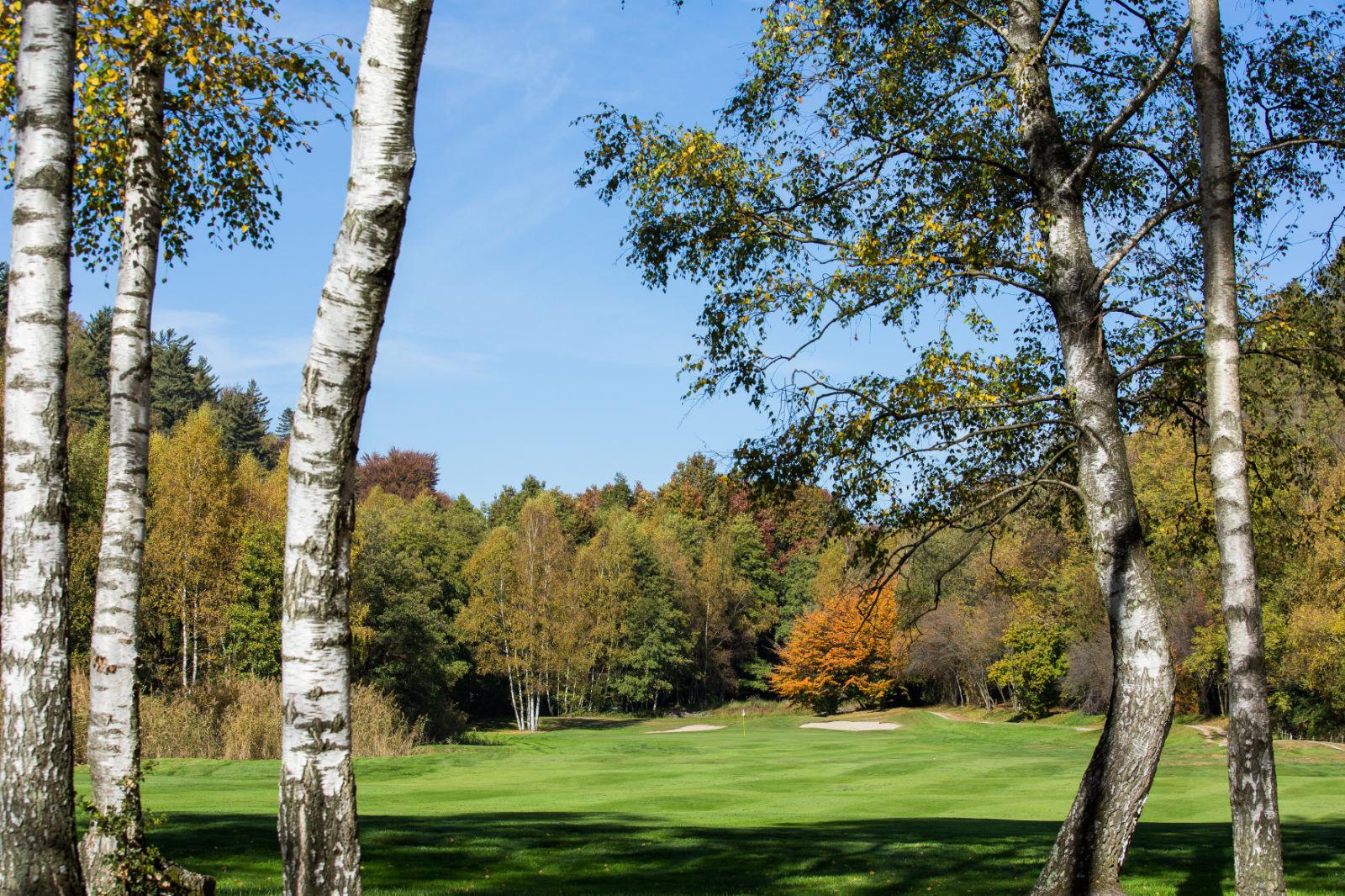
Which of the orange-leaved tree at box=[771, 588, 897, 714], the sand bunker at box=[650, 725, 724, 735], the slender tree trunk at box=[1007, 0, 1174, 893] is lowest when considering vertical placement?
the sand bunker at box=[650, 725, 724, 735]

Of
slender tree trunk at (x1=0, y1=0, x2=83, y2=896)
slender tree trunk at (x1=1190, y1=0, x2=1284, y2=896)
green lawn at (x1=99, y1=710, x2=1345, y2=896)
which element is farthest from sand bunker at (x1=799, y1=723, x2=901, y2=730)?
slender tree trunk at (x1=0, y1=0, x2=83, y2=896)

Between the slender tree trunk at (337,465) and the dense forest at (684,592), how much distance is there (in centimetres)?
499

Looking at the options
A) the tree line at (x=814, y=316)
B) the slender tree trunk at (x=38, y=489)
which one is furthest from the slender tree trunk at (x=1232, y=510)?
the slender tree trunk at (x=38, y=489)

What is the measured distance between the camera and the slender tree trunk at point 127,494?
7273mm

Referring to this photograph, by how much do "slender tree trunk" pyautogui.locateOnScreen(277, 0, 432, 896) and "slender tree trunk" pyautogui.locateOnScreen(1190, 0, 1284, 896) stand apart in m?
5.66

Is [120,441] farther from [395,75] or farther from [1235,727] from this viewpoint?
[1235,727]

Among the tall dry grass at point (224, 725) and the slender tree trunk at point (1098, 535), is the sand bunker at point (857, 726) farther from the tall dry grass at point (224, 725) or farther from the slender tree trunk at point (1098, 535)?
the slender tree trunk at point (1098, 535)

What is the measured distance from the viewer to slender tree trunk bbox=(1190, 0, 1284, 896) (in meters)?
7.13

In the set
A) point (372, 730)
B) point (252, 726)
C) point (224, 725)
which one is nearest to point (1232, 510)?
point (252, 726)

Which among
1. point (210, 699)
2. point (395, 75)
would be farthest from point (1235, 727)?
point (210, 699)

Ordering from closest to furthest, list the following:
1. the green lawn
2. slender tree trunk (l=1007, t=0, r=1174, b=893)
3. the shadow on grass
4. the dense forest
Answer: slender tree trunk (l=1007, t=0, r=1174, b=893), the shadow on grass, the green lawn, the dense forest

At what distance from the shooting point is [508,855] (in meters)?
11.9

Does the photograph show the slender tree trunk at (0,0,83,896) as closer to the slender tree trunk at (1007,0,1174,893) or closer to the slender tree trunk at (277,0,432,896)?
the slender tree trunk at (277,0,432,896)

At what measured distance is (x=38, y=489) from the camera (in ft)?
17.8
